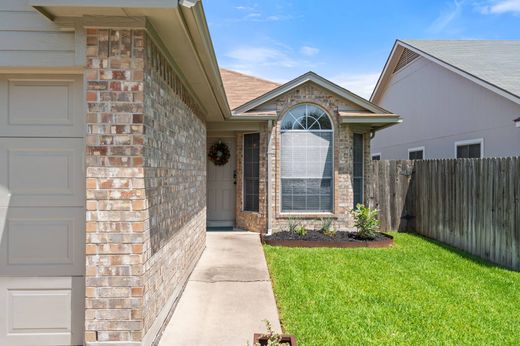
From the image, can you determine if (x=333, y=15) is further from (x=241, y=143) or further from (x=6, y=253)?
(x=6, y=253)

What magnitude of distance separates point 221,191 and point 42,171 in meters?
6.25

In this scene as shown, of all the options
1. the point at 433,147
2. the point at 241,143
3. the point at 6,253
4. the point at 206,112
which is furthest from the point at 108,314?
the point at 433,147

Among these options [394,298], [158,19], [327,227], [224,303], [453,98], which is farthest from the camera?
[453,98]

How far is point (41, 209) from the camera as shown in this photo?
2.92 m

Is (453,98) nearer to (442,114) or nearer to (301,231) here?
(442,114)

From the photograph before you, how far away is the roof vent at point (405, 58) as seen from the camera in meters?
12.2

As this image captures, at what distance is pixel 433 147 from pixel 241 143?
6535 millimetres

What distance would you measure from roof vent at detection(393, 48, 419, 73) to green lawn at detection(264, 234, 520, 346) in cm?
828

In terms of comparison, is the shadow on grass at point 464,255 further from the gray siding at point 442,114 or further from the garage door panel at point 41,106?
the garage door panel at point 41,106

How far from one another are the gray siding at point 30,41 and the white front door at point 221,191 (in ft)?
20.4

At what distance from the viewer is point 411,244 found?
24.5ft

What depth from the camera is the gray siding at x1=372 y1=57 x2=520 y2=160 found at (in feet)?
26.8

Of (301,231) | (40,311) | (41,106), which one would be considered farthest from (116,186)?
(301,231)

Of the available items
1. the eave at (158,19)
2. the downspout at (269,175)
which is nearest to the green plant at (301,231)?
the downspout at (269,175)
